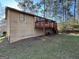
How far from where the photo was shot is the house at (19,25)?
7.83 m

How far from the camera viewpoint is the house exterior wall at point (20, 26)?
25.7ft

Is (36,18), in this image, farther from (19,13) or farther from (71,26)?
(71,26)

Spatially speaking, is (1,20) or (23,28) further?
(1,20)

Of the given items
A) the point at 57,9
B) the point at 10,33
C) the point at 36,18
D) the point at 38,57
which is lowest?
the point at 38,57

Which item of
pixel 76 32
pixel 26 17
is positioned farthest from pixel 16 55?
pixel 76 32

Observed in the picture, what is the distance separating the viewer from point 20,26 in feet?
28.7

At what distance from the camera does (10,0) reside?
15.2 meters

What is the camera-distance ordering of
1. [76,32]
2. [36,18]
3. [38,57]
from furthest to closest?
[76,32], [36,18], [38,57]

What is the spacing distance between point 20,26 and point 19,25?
110 millimetres

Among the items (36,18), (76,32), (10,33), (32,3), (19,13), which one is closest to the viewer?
(10,33)

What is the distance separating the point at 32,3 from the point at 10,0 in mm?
2290

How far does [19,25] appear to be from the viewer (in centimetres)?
866

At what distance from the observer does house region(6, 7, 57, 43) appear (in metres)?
7.83

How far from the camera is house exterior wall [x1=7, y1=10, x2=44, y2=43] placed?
7.84 meters
